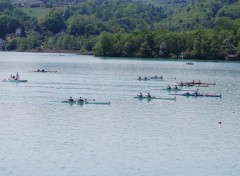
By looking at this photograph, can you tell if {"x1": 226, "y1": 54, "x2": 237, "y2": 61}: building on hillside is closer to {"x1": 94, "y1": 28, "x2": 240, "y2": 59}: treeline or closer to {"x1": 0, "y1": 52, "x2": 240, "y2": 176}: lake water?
{"x1": 94, "y1": 28, "x2": 240, "y2": 59}: treeline

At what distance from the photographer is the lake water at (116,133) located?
35.7 metres

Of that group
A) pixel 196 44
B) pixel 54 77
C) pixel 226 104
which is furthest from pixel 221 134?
pixel 196 44

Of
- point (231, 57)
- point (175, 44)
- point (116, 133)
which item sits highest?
point (175, 44)

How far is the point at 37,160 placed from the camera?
119 ft

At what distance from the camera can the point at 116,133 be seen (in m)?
44.6

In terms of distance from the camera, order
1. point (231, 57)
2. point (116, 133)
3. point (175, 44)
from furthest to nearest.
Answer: point (175, 44) < point (231, 57) < point (116, 133)

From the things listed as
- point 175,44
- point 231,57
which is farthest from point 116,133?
point 175,44

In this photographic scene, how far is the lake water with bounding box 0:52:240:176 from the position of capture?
117 ft

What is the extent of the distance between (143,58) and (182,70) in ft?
120

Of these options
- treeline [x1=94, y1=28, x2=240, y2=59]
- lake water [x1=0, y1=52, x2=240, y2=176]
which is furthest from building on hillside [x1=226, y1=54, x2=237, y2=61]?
lake water [x1=0, y1=52, x2=240, y2=176]

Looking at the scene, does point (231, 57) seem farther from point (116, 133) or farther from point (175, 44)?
point (116, 133)

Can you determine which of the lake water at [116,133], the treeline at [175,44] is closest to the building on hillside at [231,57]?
the treeline at [175,44]

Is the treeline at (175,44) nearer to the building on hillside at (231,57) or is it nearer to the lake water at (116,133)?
the building on hillside at (231,57)

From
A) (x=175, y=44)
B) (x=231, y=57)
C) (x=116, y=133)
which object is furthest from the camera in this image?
(x=175, y=44)
